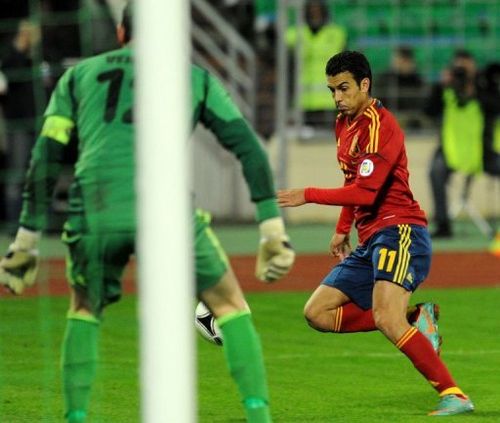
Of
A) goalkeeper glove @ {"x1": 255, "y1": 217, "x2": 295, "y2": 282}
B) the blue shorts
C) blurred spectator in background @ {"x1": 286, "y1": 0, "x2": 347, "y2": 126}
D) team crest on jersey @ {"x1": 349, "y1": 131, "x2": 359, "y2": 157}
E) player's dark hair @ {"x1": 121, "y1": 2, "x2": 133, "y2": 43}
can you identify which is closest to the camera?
player's dark hair @ {"x1": 121, "y1": 2, "x2": 133, "y2": 43}

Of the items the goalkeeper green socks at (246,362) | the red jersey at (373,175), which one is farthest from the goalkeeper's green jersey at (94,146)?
the red jersey at (373,175)

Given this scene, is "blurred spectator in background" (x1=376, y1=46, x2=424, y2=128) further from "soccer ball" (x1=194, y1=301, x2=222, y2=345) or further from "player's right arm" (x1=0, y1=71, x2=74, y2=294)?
"player's right arm" (x1=0, y1=71, x2=74, y2=294)

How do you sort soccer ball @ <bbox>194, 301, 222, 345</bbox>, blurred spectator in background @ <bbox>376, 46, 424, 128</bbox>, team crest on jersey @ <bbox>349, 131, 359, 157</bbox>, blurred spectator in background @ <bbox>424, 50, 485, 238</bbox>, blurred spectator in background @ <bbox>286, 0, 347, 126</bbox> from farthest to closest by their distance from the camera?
1. blurred spectator in background @ <bbox>376, 46, 424, 128</bbox>
2. blurred spectator in background @ <bbox>286, 0, 347, 126</bbox>
3. blurred spectator in background @ <bbox>424, 50, 485, 238</bbox>
4. soccer ball @ <bbox>194, 301, 222, 345</bbox>
5. team crest on jersey @ <bbox>349, 131, 359, 157</bbox>

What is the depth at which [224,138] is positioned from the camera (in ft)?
21.0

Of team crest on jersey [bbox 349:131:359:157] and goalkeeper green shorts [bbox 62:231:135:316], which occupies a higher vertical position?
team crest on jersey [bbox 349:131:359:157]

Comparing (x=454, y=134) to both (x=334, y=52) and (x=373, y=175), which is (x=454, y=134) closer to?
(x=334, y=52)

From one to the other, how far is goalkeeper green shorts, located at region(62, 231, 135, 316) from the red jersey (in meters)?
1.33

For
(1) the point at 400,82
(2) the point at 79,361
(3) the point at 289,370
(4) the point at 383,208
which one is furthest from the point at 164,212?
(1) the point at 400,82

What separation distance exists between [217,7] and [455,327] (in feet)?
38.4

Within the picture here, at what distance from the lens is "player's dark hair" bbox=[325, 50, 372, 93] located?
7.65 metres

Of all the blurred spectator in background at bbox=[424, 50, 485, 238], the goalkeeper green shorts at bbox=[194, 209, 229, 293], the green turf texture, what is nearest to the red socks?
the green turf texture

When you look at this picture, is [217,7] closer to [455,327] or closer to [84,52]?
[84,52]

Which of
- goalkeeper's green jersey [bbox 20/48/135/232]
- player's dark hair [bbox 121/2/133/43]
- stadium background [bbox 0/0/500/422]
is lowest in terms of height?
stadium background [bbox 0/0/500/422]

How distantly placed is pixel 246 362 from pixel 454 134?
12.3 meters
